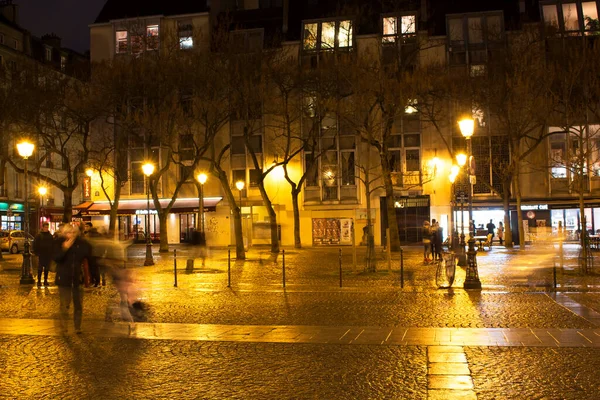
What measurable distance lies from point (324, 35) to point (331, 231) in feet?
46.6

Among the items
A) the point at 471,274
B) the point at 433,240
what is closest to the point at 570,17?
the point at 433,240

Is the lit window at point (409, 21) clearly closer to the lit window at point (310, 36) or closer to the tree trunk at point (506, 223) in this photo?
the lit window at point (310, 36)

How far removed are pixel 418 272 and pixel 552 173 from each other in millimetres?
26698

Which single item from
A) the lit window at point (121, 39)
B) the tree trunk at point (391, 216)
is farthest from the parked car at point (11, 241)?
the tree trunk at point (391, 216)

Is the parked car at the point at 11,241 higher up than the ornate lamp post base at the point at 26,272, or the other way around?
the parked car at the point at 11,241

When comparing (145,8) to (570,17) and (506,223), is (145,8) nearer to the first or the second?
(570,17)

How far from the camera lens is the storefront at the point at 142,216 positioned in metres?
53.7

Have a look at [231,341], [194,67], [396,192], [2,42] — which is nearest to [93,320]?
[231,341]

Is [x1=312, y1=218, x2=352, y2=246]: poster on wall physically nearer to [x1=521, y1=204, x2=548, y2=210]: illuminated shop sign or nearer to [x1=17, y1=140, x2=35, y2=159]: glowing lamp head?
[x1=521, y1=204, x2=548, y2=210]: illuminated shop sign

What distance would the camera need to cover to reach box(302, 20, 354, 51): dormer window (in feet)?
167

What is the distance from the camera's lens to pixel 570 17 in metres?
48.9

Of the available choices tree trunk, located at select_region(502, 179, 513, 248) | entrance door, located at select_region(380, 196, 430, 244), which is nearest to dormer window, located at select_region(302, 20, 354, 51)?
entrance door, located at select_region(380, 196, 430, 244)

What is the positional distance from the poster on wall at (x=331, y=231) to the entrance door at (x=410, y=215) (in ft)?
8.51

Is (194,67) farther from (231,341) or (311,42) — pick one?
(231,341)
